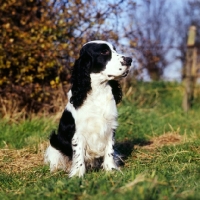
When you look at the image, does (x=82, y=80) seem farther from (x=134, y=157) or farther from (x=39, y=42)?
(x=39, y=42)

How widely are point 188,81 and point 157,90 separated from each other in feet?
3.55

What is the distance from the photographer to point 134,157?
17.3 ft

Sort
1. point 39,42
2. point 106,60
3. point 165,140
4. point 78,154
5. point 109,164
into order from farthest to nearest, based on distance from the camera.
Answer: point 39,42 → point 165,140 → point 109,164 → point 78,154 → point 106,60

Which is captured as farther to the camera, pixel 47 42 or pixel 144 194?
pixel 47 42

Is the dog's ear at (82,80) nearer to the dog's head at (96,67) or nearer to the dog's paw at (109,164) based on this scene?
the dog's head at (96,67)

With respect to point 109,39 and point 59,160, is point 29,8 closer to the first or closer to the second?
point 109,39

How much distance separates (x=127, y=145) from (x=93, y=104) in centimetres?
178

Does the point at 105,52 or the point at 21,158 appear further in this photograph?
the point at 21,158

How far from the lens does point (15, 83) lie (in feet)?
27.8

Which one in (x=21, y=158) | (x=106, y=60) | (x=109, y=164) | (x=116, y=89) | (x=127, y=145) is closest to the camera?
(x=106, y=60)

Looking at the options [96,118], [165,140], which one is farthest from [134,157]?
[165,140]

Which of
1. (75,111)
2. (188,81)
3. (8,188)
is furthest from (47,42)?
(8,188)

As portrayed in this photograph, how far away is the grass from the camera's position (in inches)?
114

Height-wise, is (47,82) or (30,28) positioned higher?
(30,28)
